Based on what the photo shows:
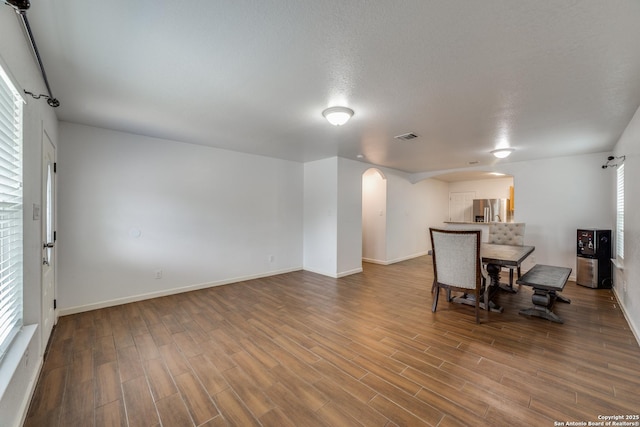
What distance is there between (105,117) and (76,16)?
2.00 m

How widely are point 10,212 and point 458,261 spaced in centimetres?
396

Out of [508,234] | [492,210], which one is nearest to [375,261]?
[508,234]

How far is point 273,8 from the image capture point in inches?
54.6

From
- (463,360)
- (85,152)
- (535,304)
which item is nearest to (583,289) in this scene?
(535,304)

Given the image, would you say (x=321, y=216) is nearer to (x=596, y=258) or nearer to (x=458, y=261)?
(x=458, y=261)

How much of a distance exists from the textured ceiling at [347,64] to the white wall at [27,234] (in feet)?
0.56

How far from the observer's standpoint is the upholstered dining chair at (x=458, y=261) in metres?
3.00

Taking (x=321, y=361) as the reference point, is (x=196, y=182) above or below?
above

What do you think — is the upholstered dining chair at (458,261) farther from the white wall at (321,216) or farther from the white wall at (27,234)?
the white wall at (27,234)

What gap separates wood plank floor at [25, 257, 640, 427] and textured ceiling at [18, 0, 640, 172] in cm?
241

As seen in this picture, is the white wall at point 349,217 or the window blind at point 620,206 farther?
the white wall at point 349,217

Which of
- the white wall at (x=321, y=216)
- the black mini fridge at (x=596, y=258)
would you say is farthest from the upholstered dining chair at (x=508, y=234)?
the white wall at (x=321, y=216)

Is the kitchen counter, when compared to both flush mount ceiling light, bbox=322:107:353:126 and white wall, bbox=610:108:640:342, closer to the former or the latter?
white wall, bbox=610:108:640:342

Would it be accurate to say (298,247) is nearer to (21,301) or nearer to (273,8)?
(21,301)
